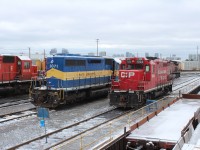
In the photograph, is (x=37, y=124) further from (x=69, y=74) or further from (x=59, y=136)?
(x=69, y=74)

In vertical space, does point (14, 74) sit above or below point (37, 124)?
above

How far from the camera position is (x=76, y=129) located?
14531 millimetres

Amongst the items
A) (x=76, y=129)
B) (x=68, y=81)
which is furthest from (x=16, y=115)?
(x=76, y=129)

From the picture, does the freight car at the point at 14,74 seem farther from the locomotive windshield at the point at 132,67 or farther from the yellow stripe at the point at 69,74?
the locomotive windshield at the point at 132,67

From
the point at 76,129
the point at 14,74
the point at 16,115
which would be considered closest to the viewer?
the point at 76,129

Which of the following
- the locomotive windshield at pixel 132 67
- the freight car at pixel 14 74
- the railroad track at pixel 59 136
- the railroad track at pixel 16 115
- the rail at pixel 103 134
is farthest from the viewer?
the freight car at pixel 14 74

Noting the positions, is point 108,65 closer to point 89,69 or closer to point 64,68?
point 89,69

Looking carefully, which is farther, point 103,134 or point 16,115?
point 16,115

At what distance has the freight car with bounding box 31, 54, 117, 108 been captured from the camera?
2034 centimetres

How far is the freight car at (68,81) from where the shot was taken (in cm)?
2034

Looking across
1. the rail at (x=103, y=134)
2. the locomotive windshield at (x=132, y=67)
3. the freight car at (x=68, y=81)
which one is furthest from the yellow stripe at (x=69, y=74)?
the rail at (x=103, y=134)

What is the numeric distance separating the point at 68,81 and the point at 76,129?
22.9 ft

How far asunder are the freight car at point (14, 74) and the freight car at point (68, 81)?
233 inches

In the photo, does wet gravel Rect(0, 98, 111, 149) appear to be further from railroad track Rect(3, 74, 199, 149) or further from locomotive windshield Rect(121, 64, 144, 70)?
locomotive windshield Rect(121, 64, 144, 70)
